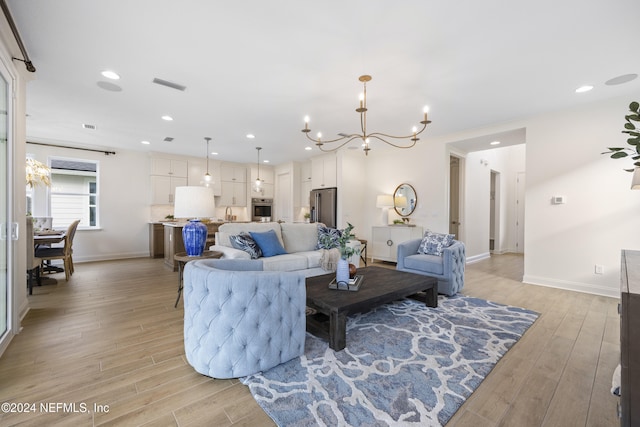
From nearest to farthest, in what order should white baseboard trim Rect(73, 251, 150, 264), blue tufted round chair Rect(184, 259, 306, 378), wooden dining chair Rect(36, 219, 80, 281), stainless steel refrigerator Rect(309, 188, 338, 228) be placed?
blue tufted round chair Rect(184, 259, 306, 378) → wooden dining chair Rect(36, 219, 80, 281) → white baseboard trim Rect(73, 251, 150, 264) → stainless steel refrigerator Rect(309, 188, 338, 228)

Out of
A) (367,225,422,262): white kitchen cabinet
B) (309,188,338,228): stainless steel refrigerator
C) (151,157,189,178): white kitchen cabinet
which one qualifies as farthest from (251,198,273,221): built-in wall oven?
(367,225,422,262): white kitchen cabinet

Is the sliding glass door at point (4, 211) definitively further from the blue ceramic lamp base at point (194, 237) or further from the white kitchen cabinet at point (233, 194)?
the white kitchen cabinet at point (233, 194)

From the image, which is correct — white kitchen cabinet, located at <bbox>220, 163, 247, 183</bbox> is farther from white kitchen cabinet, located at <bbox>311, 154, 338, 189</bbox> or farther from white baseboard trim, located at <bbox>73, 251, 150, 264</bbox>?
white baseboard trim, located at <bbox>73, 251, 150, 264</bbox>

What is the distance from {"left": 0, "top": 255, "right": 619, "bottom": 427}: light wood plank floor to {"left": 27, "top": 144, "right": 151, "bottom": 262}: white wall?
3472 millimetres

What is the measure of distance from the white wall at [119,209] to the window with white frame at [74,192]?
17 cm

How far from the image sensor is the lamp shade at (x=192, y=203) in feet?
10.3

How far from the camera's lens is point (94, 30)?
2320 mm

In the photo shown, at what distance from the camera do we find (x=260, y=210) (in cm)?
868

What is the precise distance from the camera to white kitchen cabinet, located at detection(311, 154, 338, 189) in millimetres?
6879

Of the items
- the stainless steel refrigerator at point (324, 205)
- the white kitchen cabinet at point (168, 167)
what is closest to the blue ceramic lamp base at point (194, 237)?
the stainless steel refrigerator at point (324, 205)

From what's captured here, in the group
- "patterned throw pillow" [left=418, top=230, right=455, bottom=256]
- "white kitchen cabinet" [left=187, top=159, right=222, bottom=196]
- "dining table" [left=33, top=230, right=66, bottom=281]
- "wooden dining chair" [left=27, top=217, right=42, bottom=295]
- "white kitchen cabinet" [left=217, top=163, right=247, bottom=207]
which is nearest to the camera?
"wooden dining chair" [left=27, top=217, right=42, bottom=295]

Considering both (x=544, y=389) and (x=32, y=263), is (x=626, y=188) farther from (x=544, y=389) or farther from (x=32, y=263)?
(x=32, y=263)

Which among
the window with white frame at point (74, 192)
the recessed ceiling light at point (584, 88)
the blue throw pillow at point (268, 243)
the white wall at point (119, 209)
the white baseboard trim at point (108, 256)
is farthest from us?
the white wall at point (119, 209)

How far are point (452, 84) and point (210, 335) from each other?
3.56 metres
